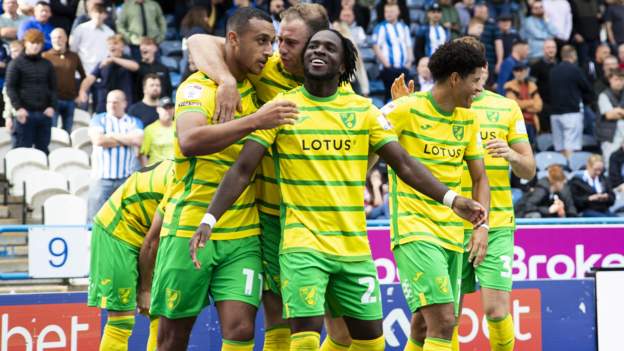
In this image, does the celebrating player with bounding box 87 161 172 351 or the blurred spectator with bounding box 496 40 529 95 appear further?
the blurred spectator with bounding box 496 40 529 95

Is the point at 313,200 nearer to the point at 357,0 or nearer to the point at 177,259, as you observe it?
the point at 177,259

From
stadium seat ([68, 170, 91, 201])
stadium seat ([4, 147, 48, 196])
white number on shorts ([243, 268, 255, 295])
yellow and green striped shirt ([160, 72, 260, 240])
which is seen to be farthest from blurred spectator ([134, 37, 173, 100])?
white number on shorts ([243, 268, 255, 295])

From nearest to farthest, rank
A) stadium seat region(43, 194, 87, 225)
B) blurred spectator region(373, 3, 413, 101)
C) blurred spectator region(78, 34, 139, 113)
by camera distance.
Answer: stadium seat region(43, 194, 87, 225), blurred spectator region(78, 34, 139, 113), blurred spectator region(373, 3, 413, 101)

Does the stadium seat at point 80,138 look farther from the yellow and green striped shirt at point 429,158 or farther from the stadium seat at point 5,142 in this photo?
the yellow and green striped shirt at point 429,158

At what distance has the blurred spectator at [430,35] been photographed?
17.6 m

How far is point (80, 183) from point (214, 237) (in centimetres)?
834

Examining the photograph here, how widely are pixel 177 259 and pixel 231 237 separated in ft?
1.12

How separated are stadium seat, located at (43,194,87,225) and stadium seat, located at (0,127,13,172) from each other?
1926 millimetres

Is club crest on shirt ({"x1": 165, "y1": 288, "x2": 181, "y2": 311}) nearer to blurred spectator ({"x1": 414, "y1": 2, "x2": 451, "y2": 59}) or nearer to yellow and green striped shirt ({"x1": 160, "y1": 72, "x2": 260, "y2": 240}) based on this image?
yellow and green striped shirt ({"x1": 160, "y1": 72, "x2": 260, "y2": 240})

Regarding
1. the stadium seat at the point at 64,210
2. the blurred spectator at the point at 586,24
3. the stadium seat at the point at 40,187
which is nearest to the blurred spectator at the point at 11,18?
the stadium seat at the point at 40,187

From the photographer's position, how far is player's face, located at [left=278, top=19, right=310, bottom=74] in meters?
6.73

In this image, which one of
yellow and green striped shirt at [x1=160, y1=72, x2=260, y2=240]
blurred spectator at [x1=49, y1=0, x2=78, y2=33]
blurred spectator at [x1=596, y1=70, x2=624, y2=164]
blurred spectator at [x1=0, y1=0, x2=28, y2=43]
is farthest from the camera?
blurred spectator at [x1=596, y1=70, x2=624, y2=164]

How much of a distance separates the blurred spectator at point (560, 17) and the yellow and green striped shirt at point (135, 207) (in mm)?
12062

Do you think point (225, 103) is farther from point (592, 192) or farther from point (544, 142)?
point (544, 142)
